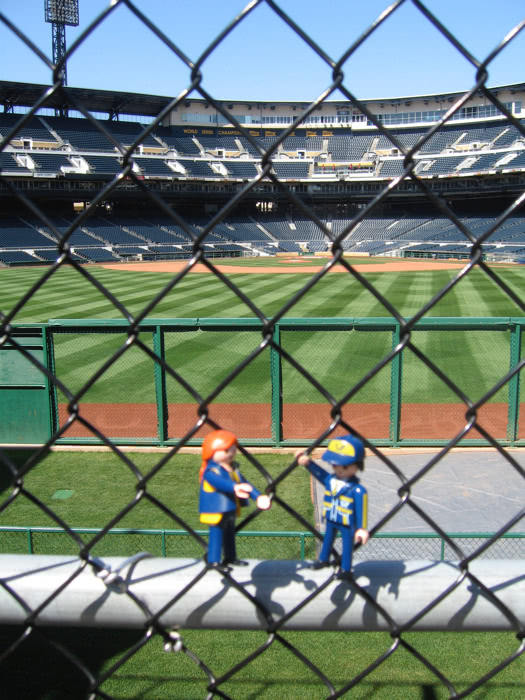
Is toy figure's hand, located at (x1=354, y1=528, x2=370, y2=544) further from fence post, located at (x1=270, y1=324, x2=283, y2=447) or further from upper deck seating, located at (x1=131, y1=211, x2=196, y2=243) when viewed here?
upper deck seating, located at (x1=131, y1=211, x2=196, y2=243)

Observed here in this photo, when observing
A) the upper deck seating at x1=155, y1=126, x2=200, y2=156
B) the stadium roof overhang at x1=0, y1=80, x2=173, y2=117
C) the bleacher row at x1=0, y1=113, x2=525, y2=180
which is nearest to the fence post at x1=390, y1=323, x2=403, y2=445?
the bleacher row at x1=0, y1=113, x2=525, y2=180

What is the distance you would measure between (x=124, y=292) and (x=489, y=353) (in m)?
→ 18.3

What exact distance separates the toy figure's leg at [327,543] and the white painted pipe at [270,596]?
0.06m

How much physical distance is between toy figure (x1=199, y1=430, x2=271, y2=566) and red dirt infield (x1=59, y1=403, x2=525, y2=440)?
988cm

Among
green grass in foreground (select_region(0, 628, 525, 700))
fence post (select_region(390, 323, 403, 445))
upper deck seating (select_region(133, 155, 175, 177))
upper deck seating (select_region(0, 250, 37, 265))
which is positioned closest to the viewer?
green grass in foreground (select_region(0, 628, 525, 700))

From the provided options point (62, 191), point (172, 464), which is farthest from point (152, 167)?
point (172, 464)

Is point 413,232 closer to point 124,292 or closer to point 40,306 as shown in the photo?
point 124,292

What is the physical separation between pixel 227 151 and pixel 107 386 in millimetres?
58434

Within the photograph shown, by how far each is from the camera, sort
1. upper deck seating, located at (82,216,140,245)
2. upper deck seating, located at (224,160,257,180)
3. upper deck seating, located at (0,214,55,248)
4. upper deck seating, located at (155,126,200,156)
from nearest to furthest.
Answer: upper deck seating, located at (0,214,55,248), upper deck seating, located at (82,216,140,245), upper deck seating, located at (224,160,257,180), upper deck seating, located at (155,126,200,156)

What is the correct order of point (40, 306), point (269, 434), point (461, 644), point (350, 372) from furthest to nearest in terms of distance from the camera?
point (40, 306), point (350, 372), point (269, 434), point (461, 644)

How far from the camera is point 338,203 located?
64.2m

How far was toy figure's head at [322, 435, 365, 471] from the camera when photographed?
146 centimetres

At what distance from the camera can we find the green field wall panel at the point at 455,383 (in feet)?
38.1

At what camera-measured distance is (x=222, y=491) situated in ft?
4.82
